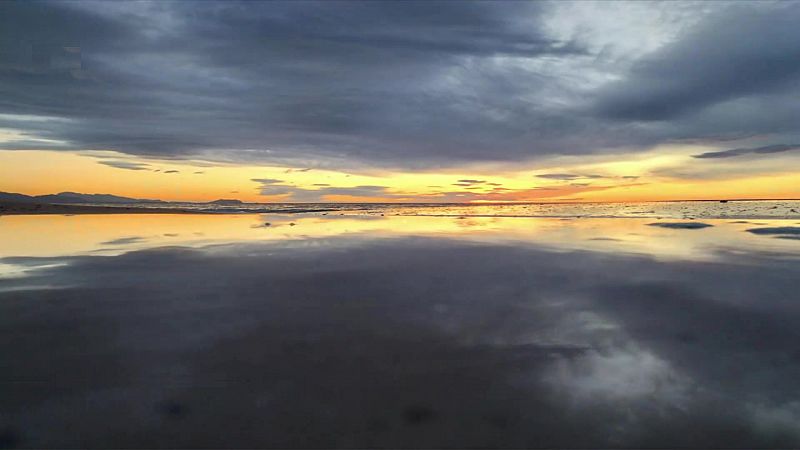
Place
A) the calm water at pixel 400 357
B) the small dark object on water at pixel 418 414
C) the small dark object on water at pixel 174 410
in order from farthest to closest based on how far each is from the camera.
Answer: the small dark object on water at pixel 174 410 < the small dark object on water at pixel 418 414 < the calm water at pixel 400 357

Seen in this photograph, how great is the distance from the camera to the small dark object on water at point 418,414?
4645mm

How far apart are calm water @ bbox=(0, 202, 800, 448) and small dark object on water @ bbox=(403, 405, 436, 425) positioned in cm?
2

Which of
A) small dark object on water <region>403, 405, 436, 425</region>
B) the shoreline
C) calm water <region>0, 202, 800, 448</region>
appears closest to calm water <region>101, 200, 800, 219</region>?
the shoreline

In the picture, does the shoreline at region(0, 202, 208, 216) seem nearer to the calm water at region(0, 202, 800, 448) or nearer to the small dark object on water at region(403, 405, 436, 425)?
the calm water at region(0, 202, 800, 448)

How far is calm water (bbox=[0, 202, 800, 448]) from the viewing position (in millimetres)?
4535

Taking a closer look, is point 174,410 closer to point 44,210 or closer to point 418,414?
point 418,414

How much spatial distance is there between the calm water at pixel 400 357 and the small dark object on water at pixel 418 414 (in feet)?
0.08

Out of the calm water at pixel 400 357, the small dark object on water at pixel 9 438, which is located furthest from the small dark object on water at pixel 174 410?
the small dark object on water at pixel 9 438

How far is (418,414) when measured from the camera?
4773 mm

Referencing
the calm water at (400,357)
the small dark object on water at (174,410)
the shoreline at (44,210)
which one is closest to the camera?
the calm water at (400,357)

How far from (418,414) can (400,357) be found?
1.61 metres

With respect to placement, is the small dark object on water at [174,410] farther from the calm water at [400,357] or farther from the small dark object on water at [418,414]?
the small dark object on water at [418,414]

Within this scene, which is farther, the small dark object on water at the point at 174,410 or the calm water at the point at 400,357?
the small dark object on water at the point at 174,410

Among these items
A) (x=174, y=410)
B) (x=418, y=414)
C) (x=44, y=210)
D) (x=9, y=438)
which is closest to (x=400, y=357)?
(x=418, y=414)
